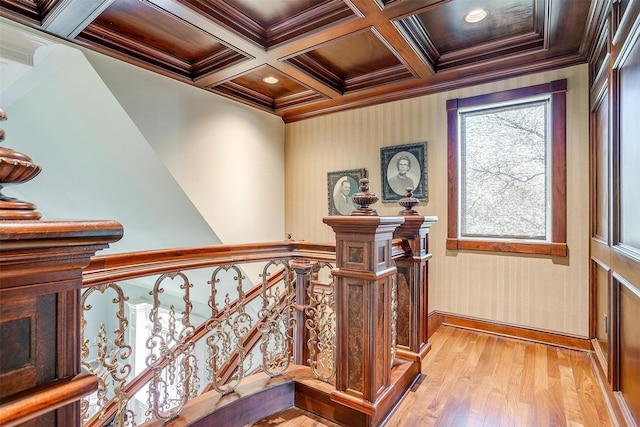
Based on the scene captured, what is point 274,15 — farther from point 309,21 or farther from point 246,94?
point 246,94

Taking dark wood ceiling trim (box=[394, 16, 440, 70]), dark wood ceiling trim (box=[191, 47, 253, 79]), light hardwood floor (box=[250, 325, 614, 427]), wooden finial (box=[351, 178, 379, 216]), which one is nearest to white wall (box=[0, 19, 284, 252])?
dark wood ceiling trim (box=[191, 47, 253, 79])

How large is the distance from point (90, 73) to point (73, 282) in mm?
2785

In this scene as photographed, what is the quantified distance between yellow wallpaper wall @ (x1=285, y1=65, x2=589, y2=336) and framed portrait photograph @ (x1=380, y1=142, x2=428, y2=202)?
0.22 feet

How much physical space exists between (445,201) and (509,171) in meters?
0.63

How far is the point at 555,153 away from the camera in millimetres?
2713

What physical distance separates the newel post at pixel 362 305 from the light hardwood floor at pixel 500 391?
0.93ft

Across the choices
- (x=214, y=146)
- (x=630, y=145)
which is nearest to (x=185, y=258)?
(x=630, y=145)

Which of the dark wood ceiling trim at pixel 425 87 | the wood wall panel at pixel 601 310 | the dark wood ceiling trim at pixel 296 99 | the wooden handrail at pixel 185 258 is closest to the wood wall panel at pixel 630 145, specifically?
the wood wall panel at pixel 601 310

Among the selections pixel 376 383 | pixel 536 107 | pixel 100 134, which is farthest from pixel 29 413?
pixel 536 107

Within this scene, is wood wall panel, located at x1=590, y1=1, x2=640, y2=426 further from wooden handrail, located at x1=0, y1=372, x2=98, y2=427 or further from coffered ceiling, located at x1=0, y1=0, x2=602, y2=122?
wooden handrail, located at x1=0, y1=372, x2=98, y2=427

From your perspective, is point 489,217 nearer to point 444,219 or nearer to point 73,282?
point 444,219

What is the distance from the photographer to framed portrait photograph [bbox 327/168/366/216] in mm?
3922

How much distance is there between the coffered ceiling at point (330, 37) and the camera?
7.24ft

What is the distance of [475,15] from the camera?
7.77ft
